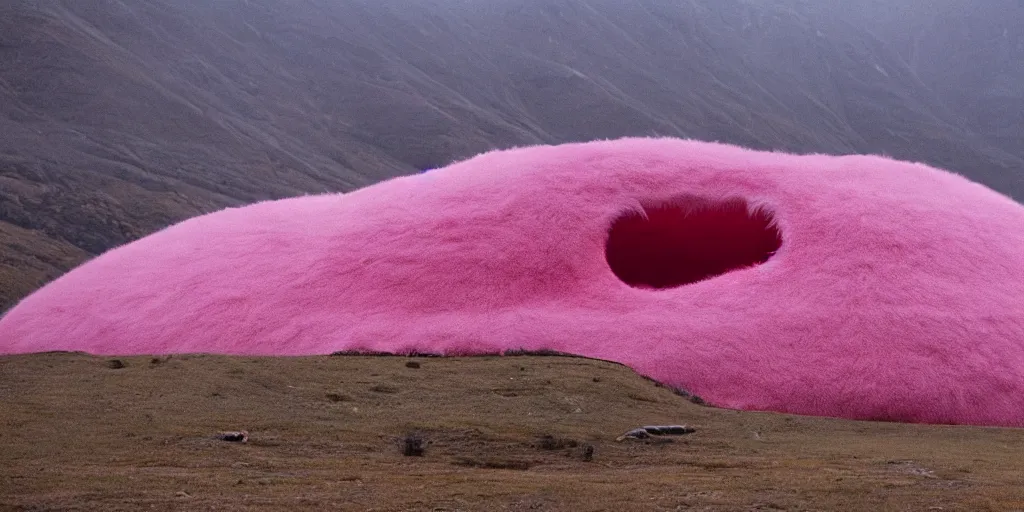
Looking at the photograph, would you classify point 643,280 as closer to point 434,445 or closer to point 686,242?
point 686,242

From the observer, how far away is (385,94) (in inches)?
1726

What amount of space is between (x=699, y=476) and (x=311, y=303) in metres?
5.22

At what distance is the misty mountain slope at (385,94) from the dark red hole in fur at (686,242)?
11.3 metres

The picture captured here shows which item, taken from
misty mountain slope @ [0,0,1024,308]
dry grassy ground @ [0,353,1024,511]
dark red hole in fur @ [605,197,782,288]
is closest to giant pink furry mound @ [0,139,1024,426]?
dark red hole in fur @ [605,197,782,288]

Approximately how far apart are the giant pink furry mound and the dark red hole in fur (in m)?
0.02

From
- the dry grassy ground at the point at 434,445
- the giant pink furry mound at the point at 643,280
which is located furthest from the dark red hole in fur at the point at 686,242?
the dry grassy ground at the point at 434,445

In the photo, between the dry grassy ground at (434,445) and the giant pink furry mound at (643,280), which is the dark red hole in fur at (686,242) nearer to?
the giant pink furry mound at (643,280)

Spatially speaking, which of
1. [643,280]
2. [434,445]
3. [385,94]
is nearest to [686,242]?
[643,280]

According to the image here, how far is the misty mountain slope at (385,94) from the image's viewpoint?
26.3 m

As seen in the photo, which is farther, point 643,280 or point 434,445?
point 643,280

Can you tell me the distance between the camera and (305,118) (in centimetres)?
4003

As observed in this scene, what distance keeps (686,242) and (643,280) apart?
535 mm

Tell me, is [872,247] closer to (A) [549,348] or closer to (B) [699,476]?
(A) [549,348]

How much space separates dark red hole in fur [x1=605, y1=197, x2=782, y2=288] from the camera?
10.0 m
